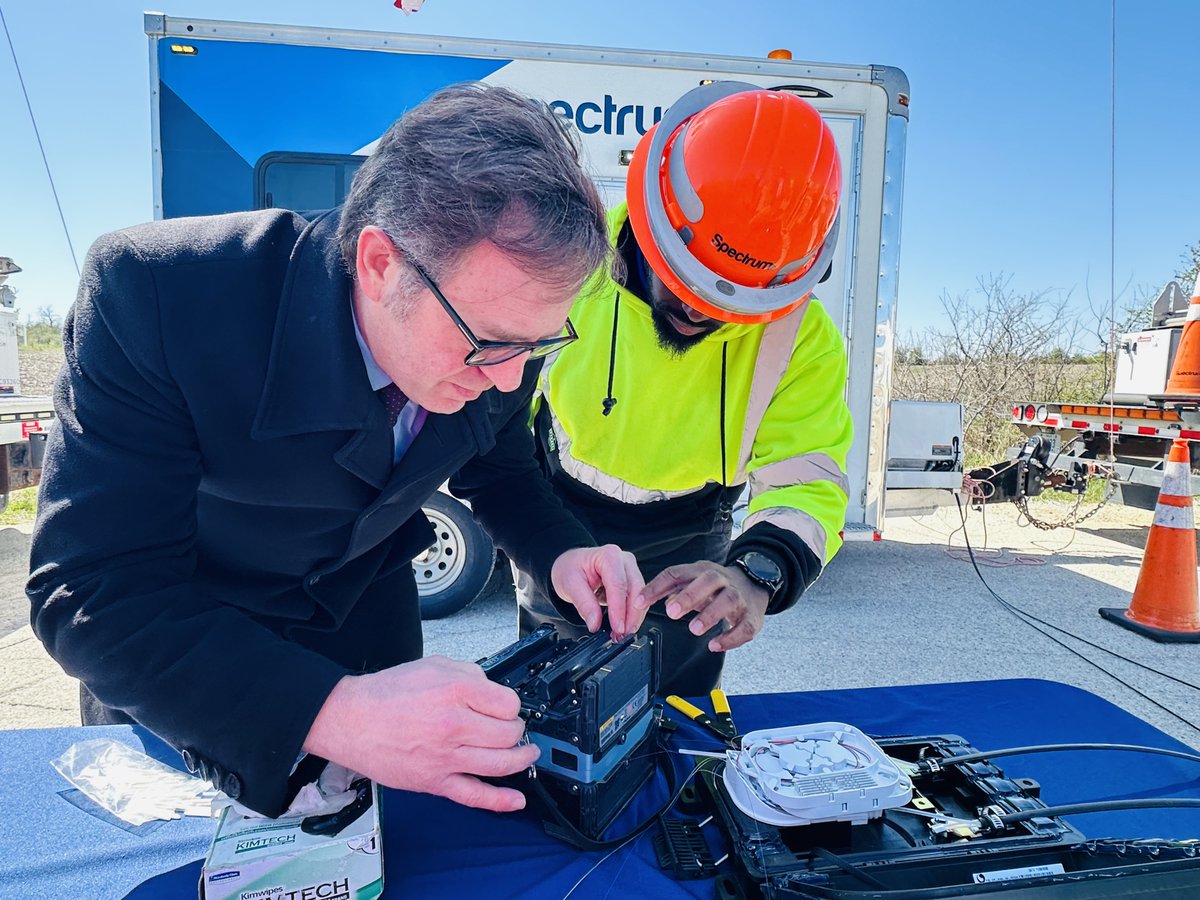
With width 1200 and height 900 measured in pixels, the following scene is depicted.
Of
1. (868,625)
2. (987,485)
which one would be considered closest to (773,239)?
(868,625)

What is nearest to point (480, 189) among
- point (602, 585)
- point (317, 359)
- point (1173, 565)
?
point (317, 359)

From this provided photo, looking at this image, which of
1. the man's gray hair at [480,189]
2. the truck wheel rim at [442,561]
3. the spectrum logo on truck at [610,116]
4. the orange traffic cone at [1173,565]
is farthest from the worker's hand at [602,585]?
the orange traffic cone at [1173,565]

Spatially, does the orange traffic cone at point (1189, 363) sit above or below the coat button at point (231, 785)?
above

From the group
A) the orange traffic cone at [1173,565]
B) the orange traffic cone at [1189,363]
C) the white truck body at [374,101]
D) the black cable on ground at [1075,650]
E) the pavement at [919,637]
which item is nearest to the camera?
the black cable on ground at [1075,650]

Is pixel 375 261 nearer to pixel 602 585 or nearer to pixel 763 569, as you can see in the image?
pixel 602 585

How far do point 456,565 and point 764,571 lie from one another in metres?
3.09

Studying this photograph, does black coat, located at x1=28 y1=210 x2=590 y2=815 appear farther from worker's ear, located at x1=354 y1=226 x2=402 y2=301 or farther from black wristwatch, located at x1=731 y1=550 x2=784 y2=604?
black wristwatch, located at x1=731 y1=550 x2=784 y2=604

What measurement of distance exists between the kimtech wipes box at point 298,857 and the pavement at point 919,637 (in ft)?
9.07

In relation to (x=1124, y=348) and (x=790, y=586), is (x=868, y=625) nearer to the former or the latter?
(x=790, y=586)

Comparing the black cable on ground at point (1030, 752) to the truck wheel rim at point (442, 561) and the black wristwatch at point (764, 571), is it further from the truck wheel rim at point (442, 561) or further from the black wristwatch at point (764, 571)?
the truck wheel rim at point (442, 561)

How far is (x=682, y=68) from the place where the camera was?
4.08m

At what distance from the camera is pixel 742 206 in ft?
4.98

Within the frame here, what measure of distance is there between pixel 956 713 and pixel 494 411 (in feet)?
4.08

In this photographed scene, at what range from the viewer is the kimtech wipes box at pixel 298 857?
36.1 inches
